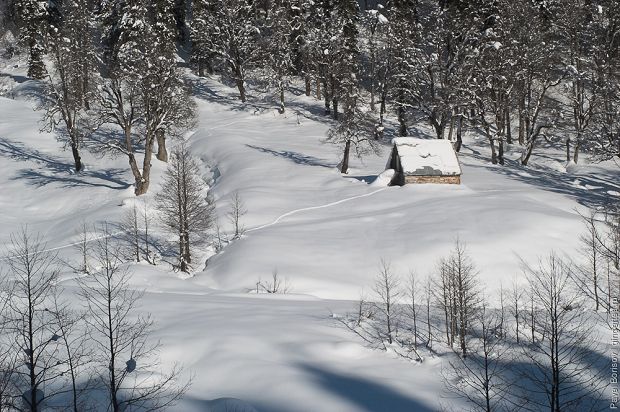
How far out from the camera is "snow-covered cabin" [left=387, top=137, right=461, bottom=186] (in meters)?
31.4

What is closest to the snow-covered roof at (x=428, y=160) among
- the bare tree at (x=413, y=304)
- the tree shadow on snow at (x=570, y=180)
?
the tree shadow on snow at (x=570, y=180)

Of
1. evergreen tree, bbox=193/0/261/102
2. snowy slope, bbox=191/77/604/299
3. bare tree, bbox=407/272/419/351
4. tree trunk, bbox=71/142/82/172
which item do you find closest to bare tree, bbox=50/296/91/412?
snowy slope, bbox=191/77/604/299

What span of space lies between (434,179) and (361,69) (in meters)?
30.5

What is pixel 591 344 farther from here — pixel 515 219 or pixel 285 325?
pixel 515 219

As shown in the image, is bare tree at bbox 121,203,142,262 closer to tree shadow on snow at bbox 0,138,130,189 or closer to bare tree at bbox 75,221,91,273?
bare tree at bbox 75,221,91,273

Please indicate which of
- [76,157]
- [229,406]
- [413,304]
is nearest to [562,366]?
[413,304]

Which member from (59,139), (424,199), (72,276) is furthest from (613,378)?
(59,139)

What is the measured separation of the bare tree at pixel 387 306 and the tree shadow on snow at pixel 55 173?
2062 cm

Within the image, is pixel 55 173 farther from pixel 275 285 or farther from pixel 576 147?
pixel 576 147

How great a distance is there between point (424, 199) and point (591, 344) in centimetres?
1474

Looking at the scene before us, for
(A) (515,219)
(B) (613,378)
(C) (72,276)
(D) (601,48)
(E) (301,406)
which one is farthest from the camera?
(D) (601,48)

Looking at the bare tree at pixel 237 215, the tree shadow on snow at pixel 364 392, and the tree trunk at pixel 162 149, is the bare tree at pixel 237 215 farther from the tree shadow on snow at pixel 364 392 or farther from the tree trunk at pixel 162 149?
the tree shadow on snow at pixel 364 392

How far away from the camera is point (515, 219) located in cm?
2438

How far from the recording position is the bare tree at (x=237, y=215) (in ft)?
84.5
